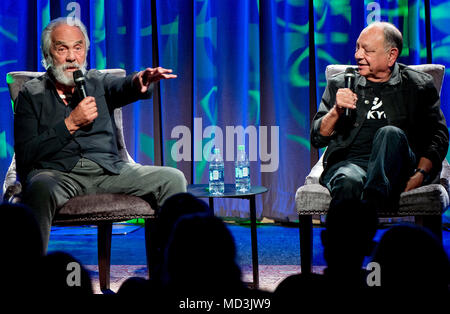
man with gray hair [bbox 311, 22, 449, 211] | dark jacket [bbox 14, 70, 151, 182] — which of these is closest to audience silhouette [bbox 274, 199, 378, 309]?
man with gray hair [bbox 311, 22, 449, 211]

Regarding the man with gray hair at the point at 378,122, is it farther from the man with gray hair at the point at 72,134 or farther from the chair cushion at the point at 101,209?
the chair cushion at the point at 101,209

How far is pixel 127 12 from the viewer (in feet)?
11.6

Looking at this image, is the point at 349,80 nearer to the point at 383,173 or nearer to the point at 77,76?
the point at 383,173

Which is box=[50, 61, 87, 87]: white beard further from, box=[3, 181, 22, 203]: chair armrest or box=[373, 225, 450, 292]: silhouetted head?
box=[373, 225, 450, 292]: silhouetted head

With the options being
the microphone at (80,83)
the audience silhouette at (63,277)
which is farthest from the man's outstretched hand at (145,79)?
the audience silhouette at (63,277)

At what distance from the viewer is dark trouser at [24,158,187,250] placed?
175 cm

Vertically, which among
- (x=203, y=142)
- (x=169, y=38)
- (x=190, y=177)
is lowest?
(x=190, y=177)

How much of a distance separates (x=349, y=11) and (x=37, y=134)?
2.21 meters

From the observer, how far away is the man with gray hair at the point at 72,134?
1.91 metres

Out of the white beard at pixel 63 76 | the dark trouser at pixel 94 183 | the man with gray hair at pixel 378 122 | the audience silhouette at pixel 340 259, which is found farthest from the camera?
the white beard at pixel 63 76

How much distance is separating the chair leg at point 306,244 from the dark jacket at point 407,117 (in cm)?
26

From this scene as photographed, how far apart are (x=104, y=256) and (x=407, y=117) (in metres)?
1.33

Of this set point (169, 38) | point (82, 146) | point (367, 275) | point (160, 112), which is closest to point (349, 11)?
point (169, 38)

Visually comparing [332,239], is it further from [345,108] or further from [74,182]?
[74,182]
